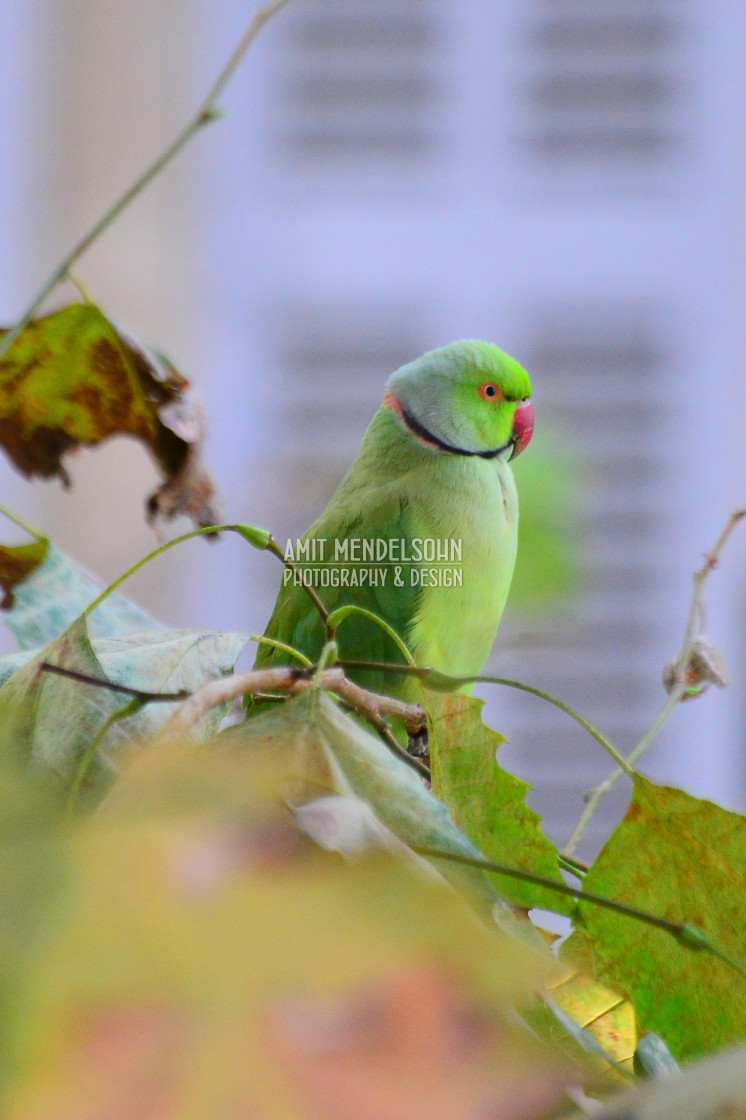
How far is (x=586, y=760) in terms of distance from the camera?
1850mm

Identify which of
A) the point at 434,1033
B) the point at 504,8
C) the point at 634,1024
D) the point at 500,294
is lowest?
the point at 500,294

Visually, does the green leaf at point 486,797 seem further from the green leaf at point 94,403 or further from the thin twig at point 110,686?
the green leaf at point 94,403

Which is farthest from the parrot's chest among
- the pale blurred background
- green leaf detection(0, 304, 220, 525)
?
the pale blurred background

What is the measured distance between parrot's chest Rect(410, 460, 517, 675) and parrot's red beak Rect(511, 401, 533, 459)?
24mm

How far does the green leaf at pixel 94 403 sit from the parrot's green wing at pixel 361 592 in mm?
124

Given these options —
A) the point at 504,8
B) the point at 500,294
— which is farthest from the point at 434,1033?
the point at 504,8

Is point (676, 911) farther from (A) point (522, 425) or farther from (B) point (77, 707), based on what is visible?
(A) point (522, 425)

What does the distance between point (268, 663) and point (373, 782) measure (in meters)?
0.31

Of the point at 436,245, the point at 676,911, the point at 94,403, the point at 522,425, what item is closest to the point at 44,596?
the point at 94,403

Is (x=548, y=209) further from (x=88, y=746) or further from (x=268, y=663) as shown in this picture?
(x=88, y=746)

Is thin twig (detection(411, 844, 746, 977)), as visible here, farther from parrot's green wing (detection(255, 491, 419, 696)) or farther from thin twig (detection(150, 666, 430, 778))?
parrot's green wing (detection(255, 491, 419, 696))

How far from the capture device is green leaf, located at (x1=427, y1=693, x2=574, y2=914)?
0.77ft

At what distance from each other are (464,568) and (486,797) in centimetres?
35

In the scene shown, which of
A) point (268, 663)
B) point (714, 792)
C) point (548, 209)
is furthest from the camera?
point (548, 209)
